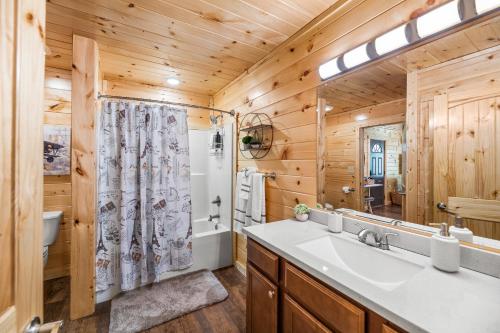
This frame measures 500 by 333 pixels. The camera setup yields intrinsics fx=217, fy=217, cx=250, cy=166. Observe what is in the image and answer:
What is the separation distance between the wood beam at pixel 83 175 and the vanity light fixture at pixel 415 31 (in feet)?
6.36

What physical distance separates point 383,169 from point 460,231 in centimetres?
45

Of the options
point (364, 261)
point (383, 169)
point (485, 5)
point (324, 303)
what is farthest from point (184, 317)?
point (485, 5)

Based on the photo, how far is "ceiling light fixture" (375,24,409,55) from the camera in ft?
3.72

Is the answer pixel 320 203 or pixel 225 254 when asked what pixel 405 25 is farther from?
pixel 225 254

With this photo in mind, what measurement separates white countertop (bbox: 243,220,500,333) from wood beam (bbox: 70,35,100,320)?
69.1 inches

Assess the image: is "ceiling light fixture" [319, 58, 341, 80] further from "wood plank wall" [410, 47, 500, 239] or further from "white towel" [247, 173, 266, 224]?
"white towel" [247, 173, 266, 224]

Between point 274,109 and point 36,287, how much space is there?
189 centimetres

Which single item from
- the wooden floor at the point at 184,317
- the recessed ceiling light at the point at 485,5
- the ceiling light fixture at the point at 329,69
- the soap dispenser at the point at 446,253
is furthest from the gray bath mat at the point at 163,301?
the recessed ceiling light at the point at 485,5

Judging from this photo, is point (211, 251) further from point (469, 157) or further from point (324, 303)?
point (469, 157)

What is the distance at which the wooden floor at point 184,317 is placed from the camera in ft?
5.50

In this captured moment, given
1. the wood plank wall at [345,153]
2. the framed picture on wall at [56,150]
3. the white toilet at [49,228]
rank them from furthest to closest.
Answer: the framed picture on wall at [56,150] < the white toilet at [49,228] < the wood plank wall at [345,153]

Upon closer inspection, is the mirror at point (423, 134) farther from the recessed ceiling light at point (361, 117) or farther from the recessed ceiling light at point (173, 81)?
the recessed ceiling light at point (173, 81)

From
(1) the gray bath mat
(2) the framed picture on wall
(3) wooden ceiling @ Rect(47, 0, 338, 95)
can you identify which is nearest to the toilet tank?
(2) the framed picture on wall

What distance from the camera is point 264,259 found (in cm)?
126
